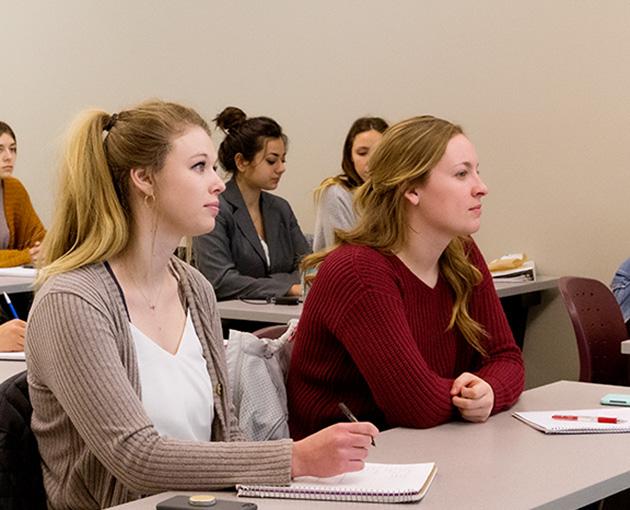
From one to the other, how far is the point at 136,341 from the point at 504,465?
2.34ft

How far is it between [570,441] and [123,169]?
1.04m

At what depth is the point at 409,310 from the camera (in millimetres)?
2672

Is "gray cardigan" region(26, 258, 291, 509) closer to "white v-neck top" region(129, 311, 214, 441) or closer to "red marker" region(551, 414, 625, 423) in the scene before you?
"white v-neck top" region(129, 311, 214, 441)

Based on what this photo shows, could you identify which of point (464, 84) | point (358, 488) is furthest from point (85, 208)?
point (464, 84)

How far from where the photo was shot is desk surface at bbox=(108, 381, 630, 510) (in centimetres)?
186

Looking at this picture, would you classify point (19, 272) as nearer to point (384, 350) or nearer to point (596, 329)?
point (596, 329)

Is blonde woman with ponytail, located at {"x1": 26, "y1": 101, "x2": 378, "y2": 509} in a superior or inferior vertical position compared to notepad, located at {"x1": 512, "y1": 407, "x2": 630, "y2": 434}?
superior

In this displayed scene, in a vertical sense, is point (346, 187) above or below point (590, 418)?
above

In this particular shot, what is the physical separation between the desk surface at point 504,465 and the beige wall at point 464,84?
3104 mm

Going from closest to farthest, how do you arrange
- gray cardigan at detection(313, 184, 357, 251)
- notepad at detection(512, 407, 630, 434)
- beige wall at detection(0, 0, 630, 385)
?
notepad at detection(512, 407, 630, 434)
gray cardigan at detection(313, 184, 357, 251)
beige wall at detection(0, 0, 630, 385)

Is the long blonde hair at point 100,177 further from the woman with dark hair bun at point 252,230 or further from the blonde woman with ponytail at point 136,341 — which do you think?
the woman with dark hair bun at point 252,230

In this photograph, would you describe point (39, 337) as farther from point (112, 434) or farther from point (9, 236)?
point (9, 236)

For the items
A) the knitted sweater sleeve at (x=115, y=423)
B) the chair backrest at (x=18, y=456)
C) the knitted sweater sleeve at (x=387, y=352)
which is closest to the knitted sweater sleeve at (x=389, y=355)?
the knitted sweater sleeve at (x=387, y=352)

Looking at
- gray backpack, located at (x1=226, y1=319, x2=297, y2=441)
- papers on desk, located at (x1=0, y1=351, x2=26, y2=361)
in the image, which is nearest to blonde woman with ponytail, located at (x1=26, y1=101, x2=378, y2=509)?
gray backpack, located at (x1=226, y1=319, x2=297, y2=441)
